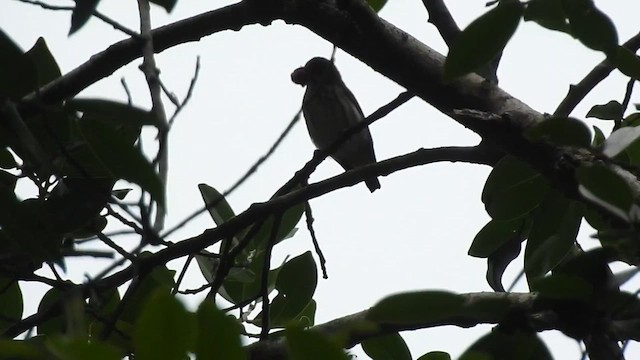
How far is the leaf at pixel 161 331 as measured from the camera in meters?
0.63

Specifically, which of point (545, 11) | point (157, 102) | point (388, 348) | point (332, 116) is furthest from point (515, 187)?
point (332, 116)

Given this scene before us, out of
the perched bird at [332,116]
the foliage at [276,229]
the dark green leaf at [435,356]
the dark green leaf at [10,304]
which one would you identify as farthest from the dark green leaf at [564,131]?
the perched bird at [332,116]

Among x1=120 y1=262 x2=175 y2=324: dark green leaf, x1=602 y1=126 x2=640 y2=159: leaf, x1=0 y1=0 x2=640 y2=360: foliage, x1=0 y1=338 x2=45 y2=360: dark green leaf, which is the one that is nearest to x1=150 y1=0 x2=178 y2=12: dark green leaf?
x1=0 y1=0 x2=640 y2=360: foliage

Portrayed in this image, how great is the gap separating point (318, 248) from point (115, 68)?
76 centimetres

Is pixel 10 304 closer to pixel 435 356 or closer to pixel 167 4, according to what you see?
pixel 435 356

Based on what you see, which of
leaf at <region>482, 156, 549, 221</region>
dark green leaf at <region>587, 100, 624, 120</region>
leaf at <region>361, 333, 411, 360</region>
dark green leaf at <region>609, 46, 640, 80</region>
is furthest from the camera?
dark green leaf at <region>587, 100, 624, 120</region>

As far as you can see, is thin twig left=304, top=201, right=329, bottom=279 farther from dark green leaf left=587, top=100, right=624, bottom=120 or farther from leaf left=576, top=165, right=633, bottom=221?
leaf left=576, top=165, right=633, bottom=221

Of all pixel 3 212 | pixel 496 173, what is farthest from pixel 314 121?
pixel 3 212

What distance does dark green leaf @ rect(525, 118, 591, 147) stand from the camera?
1.02 m

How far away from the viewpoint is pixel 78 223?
1.48 meters

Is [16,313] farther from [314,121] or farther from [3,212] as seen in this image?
[314,121]

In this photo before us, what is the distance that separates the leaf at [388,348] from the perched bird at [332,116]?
11.6 ft

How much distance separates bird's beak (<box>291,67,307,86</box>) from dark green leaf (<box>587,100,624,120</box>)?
3455 millimetres

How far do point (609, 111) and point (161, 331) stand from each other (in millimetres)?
1279
